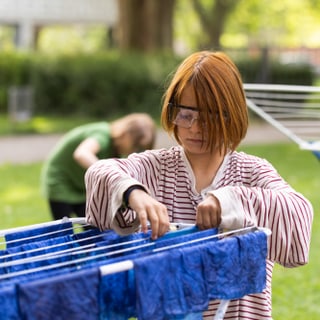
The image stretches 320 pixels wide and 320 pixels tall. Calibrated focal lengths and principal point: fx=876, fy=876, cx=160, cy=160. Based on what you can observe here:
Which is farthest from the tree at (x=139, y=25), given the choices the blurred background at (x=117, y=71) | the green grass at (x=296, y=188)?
the green grass at (x=296, y=188)

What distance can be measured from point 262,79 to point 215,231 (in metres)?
16.7

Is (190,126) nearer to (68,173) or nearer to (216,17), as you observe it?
(68,173)

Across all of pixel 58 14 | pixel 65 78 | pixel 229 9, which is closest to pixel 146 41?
pixel 65 78

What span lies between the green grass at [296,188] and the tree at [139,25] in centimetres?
589

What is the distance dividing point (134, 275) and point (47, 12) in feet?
111

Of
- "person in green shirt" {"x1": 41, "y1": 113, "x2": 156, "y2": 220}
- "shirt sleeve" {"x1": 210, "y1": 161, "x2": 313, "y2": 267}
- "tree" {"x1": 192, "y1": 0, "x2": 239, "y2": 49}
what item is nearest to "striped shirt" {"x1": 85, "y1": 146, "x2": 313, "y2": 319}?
"shirt sleeve" {"x1": 210, "y1": 161, "x2": 313, "y2": 267}

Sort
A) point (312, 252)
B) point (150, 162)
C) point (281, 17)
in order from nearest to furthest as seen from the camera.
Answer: point (150, 162), point (312, 252), point (281, 17)

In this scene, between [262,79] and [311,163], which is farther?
[262,79]

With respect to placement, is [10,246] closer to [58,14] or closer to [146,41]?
[146,41]

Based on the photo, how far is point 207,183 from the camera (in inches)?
98.4

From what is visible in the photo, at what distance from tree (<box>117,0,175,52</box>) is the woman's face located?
16.9m

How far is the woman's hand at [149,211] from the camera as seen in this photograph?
2.14m

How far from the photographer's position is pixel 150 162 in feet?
8.30

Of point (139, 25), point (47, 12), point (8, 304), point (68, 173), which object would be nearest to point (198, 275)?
point (8, 304)
